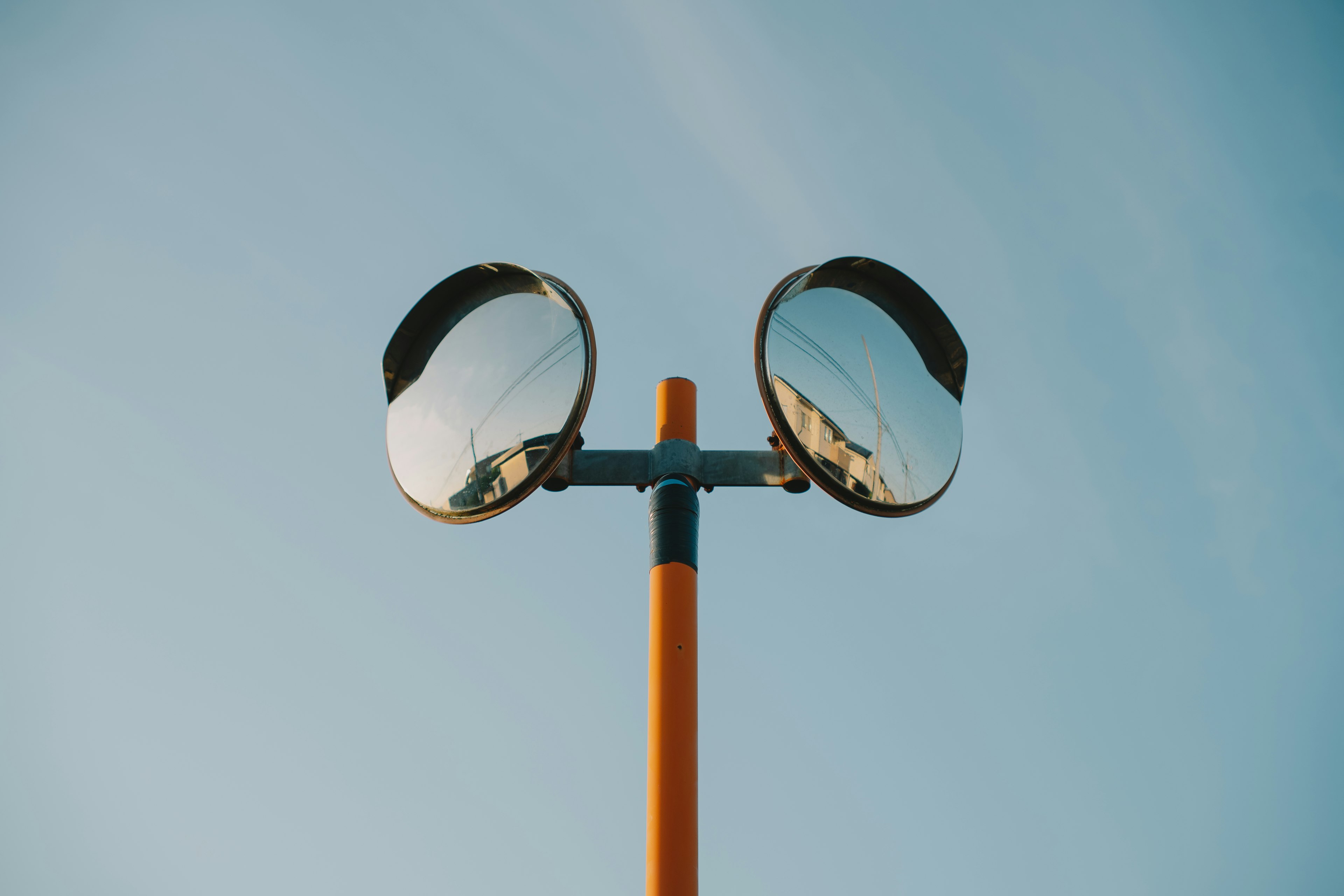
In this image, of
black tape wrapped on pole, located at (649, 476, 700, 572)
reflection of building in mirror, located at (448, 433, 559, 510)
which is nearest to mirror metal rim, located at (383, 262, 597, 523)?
reflection of building in mirror, located at (448, 433, 559, 510)

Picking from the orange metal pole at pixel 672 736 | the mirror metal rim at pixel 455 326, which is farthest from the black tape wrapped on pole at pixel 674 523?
the mirror metal rim at pixel 455 326

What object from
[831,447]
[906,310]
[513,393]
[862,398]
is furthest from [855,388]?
[513,393]

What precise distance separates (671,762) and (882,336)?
2.20 meters

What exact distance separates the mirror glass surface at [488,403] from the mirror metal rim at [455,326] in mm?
24

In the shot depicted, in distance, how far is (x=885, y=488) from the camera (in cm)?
382

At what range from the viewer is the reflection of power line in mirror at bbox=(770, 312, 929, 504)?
3.87 metres

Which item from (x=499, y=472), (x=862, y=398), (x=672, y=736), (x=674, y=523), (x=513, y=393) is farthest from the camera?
(x=513, y=393)

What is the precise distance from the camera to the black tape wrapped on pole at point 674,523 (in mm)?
3475

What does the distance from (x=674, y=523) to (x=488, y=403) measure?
1.18 m

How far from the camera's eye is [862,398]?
401 cm

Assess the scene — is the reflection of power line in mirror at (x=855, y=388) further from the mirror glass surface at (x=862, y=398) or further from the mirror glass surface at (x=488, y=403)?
the mirror glass surface at (x=488, y=403)

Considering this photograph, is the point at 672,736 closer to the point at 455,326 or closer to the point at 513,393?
the point at 513,393

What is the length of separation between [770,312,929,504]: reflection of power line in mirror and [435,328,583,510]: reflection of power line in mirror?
885 millimetres

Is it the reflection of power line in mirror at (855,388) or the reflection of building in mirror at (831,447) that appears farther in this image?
the reflection of power line in mirror at (855,388)
